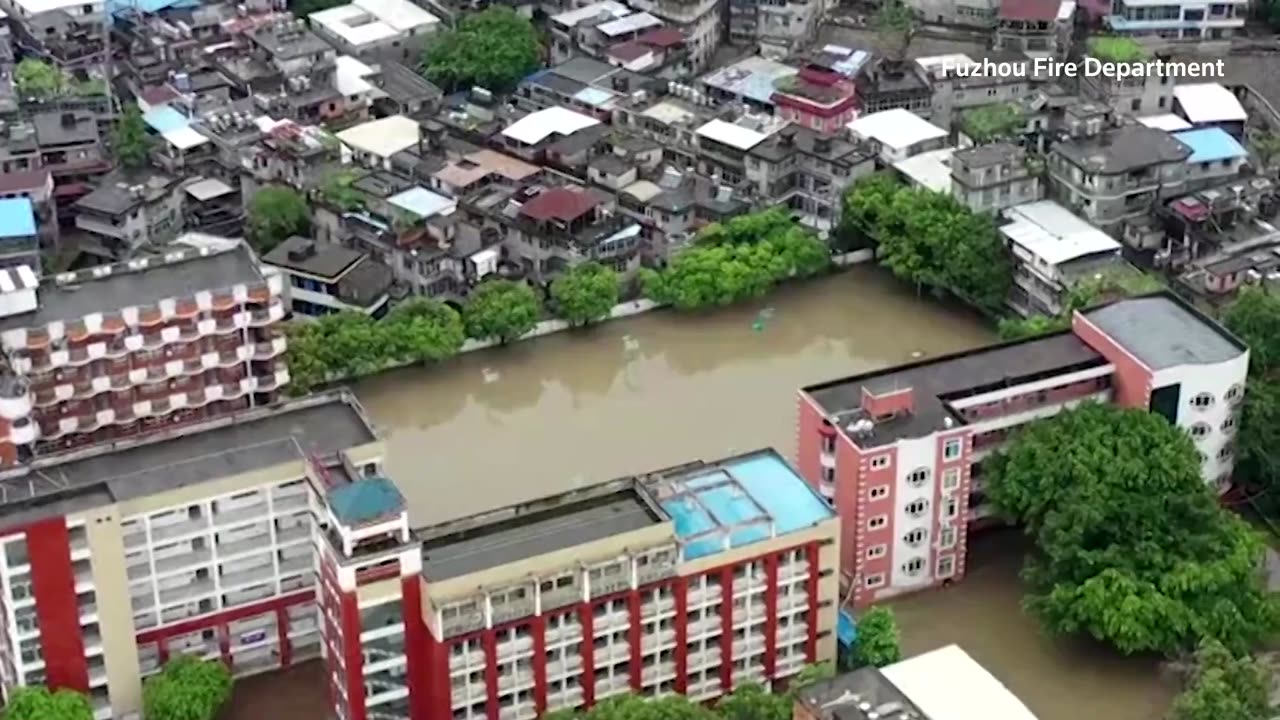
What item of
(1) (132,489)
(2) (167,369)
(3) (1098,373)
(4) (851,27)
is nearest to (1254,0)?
(4) (851,27)

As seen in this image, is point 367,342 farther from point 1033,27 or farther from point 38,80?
point 1033,27

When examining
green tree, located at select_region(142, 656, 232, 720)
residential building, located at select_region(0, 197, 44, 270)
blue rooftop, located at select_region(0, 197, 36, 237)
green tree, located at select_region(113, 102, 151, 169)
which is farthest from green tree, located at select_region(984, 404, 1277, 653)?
green tree, located at select_region(113, 102, 151, 169)

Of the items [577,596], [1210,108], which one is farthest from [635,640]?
[1210,108]

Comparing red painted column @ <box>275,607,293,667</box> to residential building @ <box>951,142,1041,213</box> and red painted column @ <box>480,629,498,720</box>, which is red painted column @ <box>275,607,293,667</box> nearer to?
red painted column @ <box>480,629,498,720</box>

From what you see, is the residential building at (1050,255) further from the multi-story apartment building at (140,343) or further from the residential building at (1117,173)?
the multi-story apartment building at (140,343)

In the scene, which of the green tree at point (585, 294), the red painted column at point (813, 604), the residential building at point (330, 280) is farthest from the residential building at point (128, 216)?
the red painted column at point (813, 604)

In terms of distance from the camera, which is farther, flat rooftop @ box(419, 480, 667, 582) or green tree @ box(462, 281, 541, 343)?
green tree @ box(462, 281, 541, 343)
